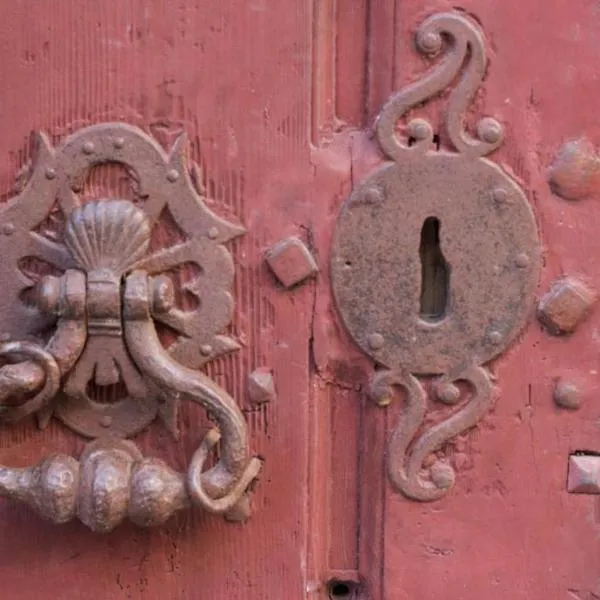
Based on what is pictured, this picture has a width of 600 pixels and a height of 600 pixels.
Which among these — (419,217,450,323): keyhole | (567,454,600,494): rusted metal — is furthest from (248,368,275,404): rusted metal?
(567,454,600,494): rusted metal

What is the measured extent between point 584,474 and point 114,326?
A: 0.40 m

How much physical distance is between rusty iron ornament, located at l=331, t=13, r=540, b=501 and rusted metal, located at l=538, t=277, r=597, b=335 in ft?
0.05

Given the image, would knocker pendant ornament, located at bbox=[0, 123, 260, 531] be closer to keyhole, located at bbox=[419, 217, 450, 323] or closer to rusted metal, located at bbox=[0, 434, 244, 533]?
rusted metal, located at bbox=[0, 434, 244, 533]

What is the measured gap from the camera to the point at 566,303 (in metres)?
0.80

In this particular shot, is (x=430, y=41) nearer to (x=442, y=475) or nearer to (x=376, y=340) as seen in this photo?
(x=376, y=340)

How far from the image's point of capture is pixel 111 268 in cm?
78

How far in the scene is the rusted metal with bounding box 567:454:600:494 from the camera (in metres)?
0.81

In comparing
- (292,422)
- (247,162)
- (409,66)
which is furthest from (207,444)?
(409,66)

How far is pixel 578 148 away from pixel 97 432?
1.50 ft

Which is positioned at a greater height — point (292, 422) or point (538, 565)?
point (292, 422)

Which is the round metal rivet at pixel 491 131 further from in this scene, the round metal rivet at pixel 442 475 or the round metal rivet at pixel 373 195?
the round metal rivet at pixel 442 475

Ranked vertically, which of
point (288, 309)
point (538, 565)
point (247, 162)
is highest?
point (247, 162)

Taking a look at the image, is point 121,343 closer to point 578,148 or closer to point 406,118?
point 406,118

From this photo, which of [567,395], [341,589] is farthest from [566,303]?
[341,589]
